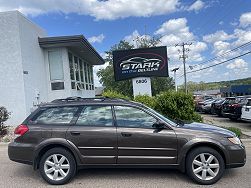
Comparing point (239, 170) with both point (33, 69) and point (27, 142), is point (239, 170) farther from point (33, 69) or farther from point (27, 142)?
point (33, 69)

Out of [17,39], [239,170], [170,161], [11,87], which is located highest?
[17,39]

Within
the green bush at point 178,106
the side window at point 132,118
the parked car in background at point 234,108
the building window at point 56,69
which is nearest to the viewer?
the side window at point 132,118

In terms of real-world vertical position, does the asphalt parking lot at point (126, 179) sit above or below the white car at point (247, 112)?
below

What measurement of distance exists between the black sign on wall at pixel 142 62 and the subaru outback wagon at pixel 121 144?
8673mm

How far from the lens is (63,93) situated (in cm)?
1680

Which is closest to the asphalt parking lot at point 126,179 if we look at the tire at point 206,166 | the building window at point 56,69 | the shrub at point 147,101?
the tire at point 206,166

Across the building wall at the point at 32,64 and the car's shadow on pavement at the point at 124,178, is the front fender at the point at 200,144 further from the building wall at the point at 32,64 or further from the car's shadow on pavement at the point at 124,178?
the building wall at the point at 32,64

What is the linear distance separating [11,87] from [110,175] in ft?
31.0

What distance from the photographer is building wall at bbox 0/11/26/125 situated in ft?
44.7

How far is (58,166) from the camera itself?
18.4ft

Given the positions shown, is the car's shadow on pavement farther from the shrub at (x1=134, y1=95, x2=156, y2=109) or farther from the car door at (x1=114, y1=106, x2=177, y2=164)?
the shrub at (x1=134, y1=95, x2=156, y2=109)

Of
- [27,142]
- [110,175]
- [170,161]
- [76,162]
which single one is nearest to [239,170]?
[170,161]

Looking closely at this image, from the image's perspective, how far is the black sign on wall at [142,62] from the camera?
46.8 ft

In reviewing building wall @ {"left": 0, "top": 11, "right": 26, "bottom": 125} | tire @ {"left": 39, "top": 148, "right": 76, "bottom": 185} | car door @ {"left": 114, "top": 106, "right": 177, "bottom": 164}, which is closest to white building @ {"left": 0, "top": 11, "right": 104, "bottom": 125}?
building wall @ {"left": 0, "top": 11, "right": 26, "bottom": 125}
